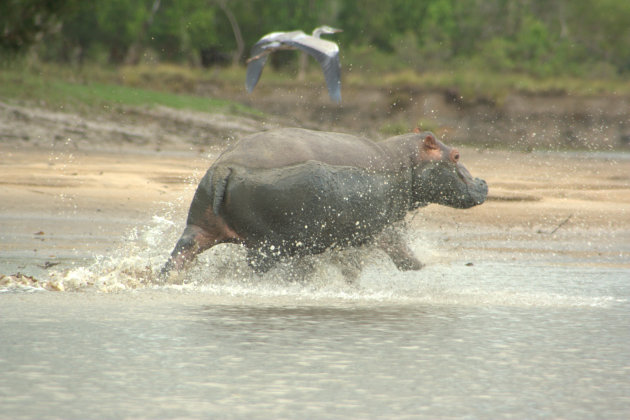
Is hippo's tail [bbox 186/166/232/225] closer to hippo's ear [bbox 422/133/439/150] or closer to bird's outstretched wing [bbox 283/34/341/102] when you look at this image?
hippo's ear [bbox 422/133/439/150]

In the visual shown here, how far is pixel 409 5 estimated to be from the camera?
46.6 meters

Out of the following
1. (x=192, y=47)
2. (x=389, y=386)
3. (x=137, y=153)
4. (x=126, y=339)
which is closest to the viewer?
(x=389, y=386)

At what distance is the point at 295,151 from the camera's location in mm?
6984

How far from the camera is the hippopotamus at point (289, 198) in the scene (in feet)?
22.6

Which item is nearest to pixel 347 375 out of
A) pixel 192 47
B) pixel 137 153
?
pixel 137 153

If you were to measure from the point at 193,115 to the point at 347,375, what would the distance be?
1874cm

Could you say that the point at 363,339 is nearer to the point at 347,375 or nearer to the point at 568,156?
the point at 347,375

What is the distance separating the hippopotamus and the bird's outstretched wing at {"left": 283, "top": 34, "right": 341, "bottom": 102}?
58.1 inches

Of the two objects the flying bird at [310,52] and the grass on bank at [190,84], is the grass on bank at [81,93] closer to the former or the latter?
the grass on bank at [190,84]

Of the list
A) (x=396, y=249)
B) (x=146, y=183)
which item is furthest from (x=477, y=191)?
(x=146, y=183)

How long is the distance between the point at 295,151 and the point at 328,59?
7.50 feet

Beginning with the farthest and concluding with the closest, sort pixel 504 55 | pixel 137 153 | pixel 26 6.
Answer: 1. pixel 504 55
2. pixel 26 6
3. pixel 137 153

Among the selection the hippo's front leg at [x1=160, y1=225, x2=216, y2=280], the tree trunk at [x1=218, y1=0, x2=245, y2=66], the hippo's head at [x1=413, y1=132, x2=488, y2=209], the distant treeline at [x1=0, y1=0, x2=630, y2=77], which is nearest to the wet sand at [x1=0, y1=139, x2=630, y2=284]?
the hippo's head at [x1=413, y1=132, x2=488, y2=209]

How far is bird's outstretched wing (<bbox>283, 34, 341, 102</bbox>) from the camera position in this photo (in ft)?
29.3
